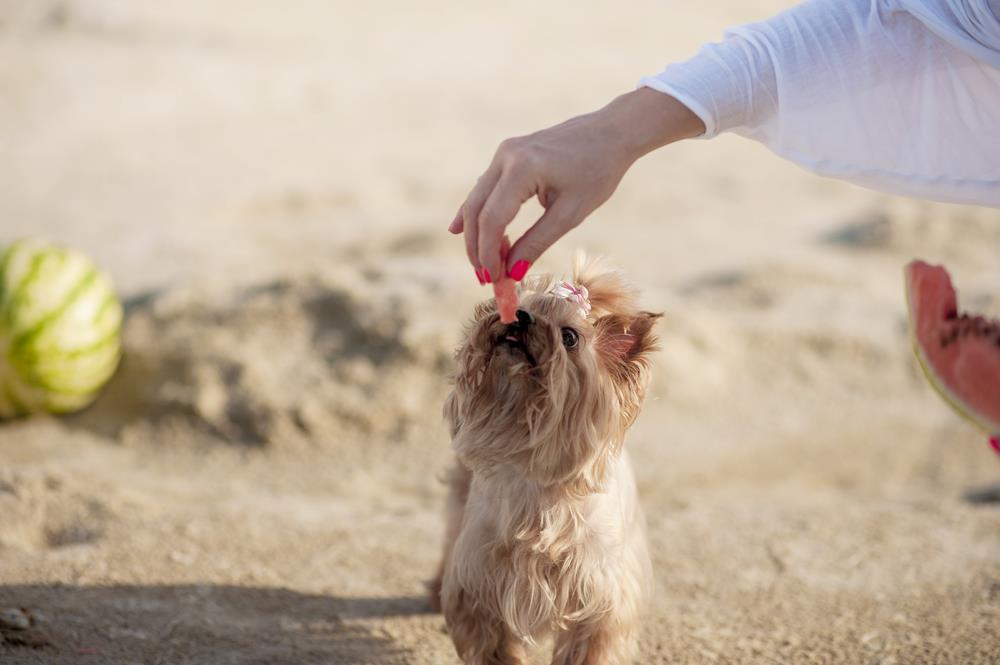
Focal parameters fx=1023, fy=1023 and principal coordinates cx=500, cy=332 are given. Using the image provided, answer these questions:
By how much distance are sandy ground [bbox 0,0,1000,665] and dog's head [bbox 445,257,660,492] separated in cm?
97

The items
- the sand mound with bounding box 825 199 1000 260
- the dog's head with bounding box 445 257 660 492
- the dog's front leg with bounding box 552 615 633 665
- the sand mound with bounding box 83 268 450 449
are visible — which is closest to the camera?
the dog's head with bounding box 445 257 660 492

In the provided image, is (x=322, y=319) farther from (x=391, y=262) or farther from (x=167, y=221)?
(x=167, y=221)

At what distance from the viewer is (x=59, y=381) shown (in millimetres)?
5230

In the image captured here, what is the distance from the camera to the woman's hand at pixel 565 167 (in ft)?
7.82

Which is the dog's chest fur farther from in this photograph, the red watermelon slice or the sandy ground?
the red watermelon slice

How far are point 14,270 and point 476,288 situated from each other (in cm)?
252

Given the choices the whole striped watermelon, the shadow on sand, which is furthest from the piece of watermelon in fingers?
the whole striped watermelon

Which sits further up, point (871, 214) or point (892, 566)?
point (871, 214)

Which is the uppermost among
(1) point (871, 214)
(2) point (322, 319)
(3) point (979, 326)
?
(1) point (871, 214)

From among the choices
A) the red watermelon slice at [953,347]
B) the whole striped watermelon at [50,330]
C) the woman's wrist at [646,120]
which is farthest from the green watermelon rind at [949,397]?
the whole striped watermelon at [50,330]

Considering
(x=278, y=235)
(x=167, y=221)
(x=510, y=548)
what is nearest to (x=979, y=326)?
(x=510, y=548)

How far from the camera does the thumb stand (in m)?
2.44

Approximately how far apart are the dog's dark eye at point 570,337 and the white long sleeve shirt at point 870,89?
65 cm

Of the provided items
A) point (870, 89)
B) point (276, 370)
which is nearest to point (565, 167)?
point (870, 89)
